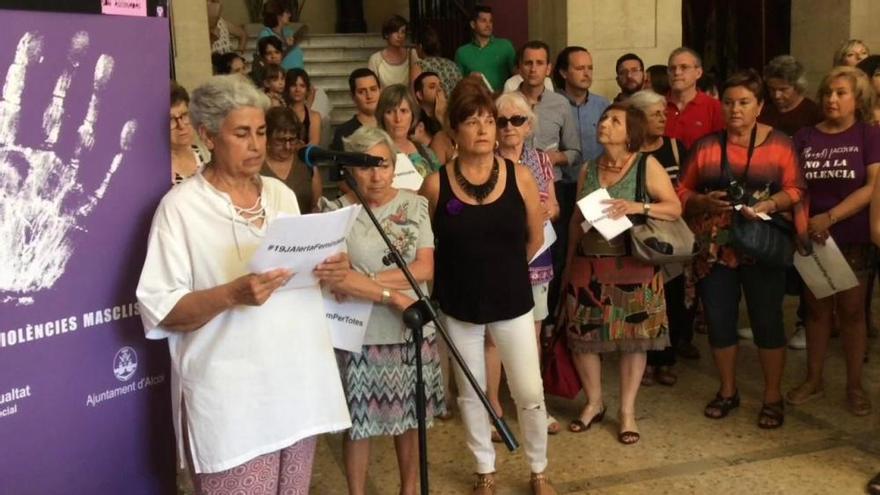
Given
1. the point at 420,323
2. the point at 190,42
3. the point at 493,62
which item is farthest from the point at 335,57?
the point at 420,323

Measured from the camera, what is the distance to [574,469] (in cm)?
410

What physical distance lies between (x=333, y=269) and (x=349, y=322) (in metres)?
0.61

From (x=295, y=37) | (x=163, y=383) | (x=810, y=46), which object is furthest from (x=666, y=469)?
(x=295, y=37)

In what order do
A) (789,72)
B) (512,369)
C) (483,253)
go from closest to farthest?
1. (483,253)
2. (512,369)
3. (789,72)

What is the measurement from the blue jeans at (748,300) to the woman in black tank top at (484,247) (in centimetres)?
126

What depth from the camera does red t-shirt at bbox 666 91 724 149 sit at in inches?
218

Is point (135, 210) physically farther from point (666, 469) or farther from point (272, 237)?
point (666, 469)

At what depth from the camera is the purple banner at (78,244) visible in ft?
7.34

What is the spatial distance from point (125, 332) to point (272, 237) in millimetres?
606

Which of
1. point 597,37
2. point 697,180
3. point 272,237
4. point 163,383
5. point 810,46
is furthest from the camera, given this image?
point 810,46

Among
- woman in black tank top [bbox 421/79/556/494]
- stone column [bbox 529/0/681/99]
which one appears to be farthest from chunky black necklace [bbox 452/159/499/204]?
stone column [bbox 529/0/681/99]

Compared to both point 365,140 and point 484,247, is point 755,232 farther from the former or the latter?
point 365,140

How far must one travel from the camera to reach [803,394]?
483cm

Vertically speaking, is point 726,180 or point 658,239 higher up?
point 726,180
